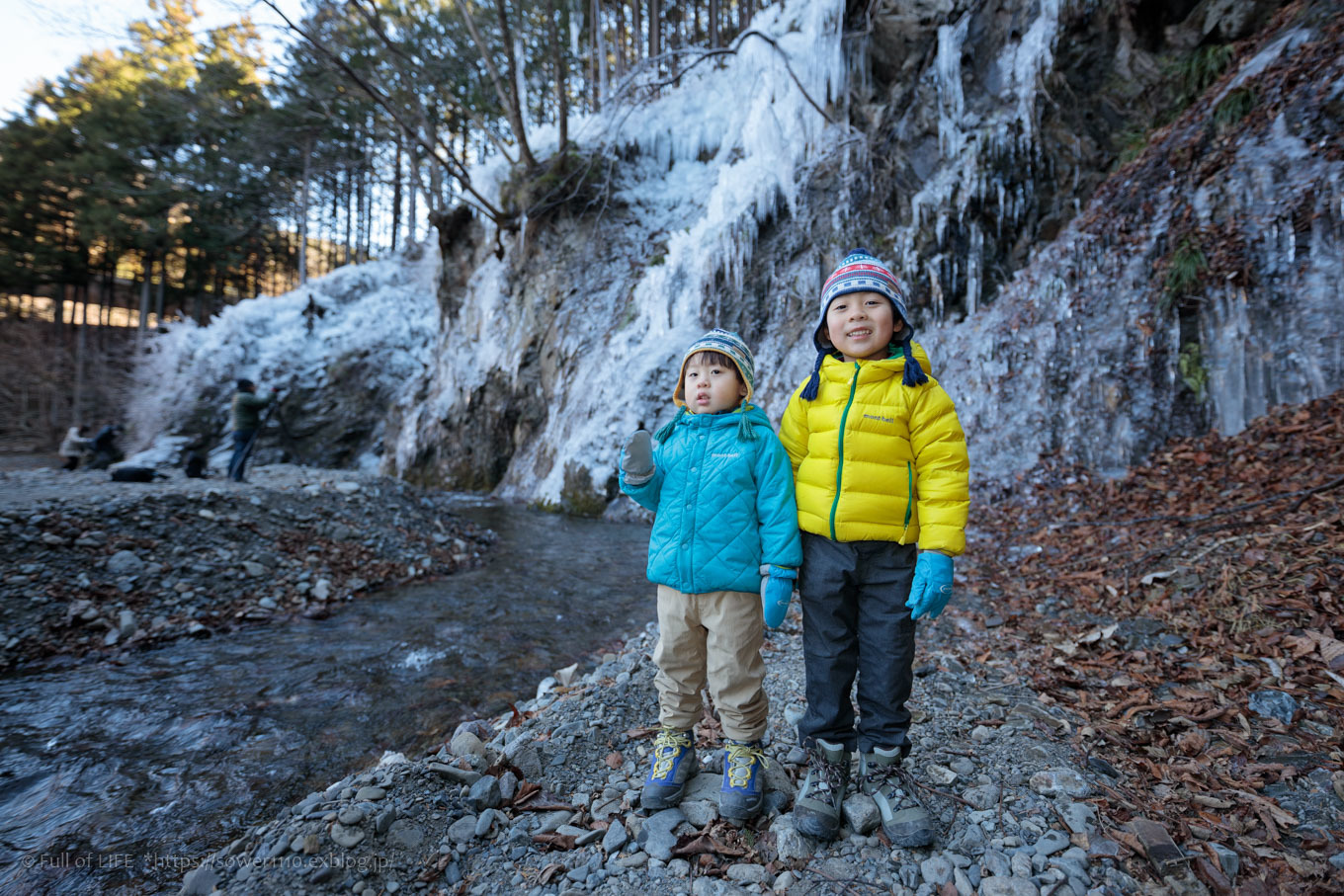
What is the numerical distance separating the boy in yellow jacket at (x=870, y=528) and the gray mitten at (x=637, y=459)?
61cm

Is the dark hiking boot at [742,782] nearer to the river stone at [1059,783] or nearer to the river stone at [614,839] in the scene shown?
the river stone at [614,839]

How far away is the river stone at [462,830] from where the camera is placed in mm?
1942

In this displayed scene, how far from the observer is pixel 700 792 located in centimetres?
216

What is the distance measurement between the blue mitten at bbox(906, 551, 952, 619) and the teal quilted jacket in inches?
16.3

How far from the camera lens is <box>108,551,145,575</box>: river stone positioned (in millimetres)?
5301

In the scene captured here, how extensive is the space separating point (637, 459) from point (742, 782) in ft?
4.05

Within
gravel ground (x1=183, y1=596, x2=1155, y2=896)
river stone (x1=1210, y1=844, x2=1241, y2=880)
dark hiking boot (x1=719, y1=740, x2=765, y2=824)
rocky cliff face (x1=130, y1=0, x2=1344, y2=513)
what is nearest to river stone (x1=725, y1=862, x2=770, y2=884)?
gravel ground (x1=183, y1=596, x2=1155, y2=896)

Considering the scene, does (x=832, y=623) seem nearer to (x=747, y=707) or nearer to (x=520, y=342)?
(x=747, y=707)

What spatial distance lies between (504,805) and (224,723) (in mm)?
2489

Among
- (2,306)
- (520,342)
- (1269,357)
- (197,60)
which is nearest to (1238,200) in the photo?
(1269,357)

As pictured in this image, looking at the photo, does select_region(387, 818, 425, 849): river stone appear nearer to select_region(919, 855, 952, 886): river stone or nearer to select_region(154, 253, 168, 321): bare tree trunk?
select_region(919, 855, 952, 886): river stone

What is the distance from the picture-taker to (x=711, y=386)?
7.41 feet

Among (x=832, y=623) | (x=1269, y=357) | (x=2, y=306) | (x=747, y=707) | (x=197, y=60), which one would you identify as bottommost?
(x=747, y=707)

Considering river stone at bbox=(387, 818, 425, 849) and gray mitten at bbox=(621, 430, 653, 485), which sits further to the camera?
gray mitten at bbox=(621, 430, 653, 485)
